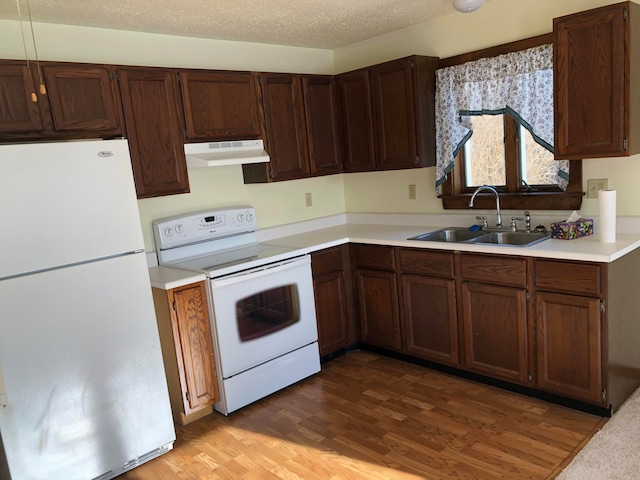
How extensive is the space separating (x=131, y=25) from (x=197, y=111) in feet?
2.04

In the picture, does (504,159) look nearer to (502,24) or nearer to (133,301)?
(502,24)

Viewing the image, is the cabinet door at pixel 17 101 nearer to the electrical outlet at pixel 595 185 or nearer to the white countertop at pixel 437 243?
the white countertop at pixel 437 243

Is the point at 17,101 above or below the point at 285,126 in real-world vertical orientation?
above

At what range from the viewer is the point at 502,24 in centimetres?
323

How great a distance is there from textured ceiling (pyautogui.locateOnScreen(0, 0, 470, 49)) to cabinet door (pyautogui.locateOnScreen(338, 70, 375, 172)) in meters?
0.35

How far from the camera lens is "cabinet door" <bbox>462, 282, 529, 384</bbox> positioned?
9.57ft

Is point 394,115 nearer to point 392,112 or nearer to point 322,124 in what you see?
point 392,112

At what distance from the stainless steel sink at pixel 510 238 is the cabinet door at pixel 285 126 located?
136 cm

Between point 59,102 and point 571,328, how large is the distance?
2918 mm

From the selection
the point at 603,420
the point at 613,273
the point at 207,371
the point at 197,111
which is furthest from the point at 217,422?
the point at 613,273

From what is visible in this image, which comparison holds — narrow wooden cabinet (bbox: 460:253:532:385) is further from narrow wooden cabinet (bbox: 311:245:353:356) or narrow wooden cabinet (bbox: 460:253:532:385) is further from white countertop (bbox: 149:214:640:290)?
narrow wooden cabinet (bbox: 311:245:353:356)

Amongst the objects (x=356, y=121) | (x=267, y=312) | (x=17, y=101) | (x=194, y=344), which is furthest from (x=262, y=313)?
(x=17, y=101)

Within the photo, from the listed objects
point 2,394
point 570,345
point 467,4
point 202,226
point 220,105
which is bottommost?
point 570,345

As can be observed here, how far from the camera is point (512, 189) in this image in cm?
339
